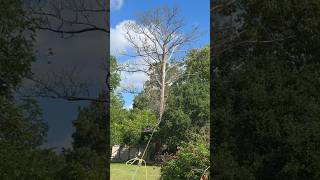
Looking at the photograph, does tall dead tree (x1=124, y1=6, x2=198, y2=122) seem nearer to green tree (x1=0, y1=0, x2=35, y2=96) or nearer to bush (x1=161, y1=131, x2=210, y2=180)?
bush (x1=161, y1=131, x2=210, y2=180)

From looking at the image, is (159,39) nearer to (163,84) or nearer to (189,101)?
(163,84)

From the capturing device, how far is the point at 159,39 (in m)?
6.41

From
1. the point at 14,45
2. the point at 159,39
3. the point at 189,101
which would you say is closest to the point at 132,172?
the point at 189,101

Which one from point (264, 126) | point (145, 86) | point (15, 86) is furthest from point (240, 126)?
point (15, 86)

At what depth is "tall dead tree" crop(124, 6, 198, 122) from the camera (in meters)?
6.36

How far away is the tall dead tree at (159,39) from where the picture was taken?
6.36 m

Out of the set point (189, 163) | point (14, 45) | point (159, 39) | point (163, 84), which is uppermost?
point (159, 39)

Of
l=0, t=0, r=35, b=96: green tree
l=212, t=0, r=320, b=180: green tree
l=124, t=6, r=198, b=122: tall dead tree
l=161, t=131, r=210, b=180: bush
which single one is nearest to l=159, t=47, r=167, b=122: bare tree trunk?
l=124, t=6, r=198, b=122: tall dead tree

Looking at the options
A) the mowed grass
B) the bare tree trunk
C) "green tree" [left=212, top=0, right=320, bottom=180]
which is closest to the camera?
"green tree" [left=212, top=0, right=320, bottom=180]

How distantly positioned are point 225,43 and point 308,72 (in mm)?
882

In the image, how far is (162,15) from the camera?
6371 millimetres

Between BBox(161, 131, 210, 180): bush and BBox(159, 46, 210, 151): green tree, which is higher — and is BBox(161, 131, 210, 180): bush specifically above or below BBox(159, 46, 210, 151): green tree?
below

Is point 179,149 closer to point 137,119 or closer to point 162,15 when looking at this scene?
point 137,119

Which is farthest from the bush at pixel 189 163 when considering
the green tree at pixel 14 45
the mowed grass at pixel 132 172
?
the green tree at pixel 14 45
